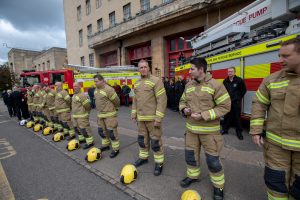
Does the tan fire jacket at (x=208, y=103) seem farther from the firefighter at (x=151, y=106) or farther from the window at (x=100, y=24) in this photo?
the window at (x=100, y=24)

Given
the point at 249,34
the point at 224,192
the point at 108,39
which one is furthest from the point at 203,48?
the point at 108,39

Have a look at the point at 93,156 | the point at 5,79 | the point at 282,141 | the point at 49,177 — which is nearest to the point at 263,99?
the point at 282,141

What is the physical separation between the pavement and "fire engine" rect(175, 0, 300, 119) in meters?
1.62

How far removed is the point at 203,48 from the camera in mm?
7598

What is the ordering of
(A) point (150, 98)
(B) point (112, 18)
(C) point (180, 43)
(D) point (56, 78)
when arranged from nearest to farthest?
1. (A) point (150, 98)
2. (D) point (56, 78)
3. (C) point (180, 43)
4. (B) point (112, 18)

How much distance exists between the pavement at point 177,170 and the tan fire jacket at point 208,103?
967 mm

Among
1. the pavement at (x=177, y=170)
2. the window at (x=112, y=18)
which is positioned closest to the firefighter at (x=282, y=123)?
the pavement at (x=177, y=170)

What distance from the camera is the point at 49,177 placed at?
3623 mm

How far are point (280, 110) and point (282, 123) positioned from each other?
13 cm

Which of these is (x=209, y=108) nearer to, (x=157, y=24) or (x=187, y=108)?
(x=187, y=108)

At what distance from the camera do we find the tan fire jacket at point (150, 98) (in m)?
3.35

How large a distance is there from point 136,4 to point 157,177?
53.0 ft

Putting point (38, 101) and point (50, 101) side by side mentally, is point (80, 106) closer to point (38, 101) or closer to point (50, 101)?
point (50, 101)

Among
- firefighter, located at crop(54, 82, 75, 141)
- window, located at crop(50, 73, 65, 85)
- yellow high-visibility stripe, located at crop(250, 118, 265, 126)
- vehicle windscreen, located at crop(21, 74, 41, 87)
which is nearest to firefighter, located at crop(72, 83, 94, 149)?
firefighter, located at crop(54, 82, 75, 141)
